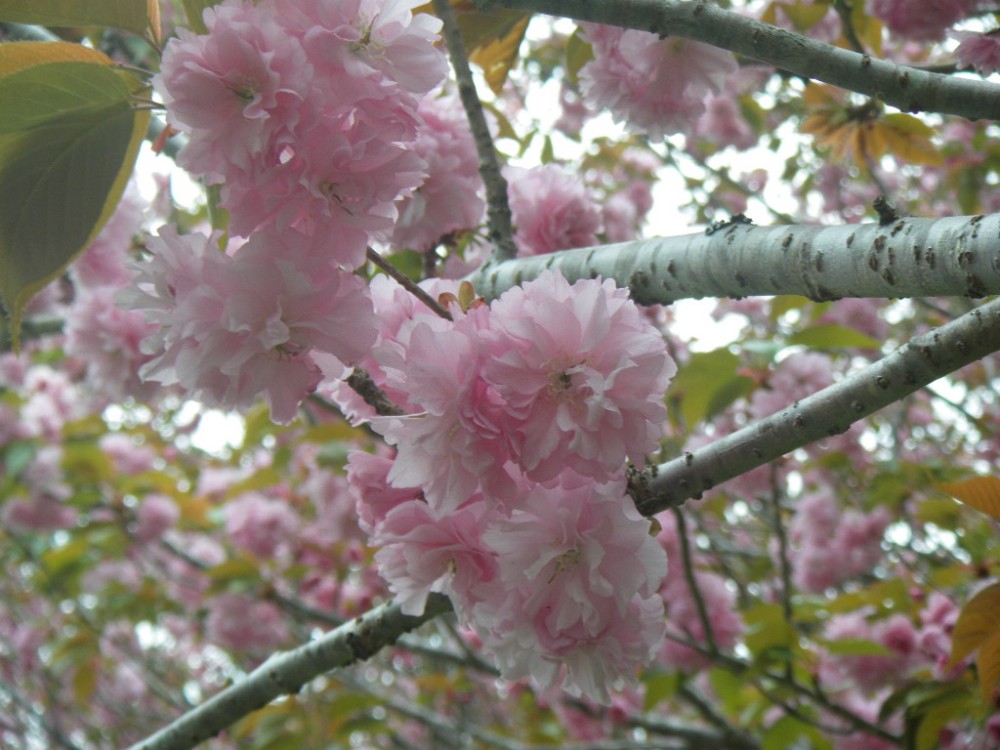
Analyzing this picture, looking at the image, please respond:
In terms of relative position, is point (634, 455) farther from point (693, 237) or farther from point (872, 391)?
point (693, 237)

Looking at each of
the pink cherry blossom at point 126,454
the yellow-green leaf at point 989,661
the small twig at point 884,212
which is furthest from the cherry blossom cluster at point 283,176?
the pink cherry blossom at point 126,454

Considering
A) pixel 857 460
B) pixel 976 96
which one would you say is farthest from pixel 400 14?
pixel 857 460

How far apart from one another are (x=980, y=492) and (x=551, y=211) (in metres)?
0.86

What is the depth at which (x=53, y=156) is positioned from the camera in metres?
1.01

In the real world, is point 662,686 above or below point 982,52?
below

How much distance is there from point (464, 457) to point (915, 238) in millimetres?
513

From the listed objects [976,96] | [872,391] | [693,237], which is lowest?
[872,391]

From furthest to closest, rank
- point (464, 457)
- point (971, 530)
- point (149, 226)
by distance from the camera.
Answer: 1. point (971, 530)
2. point (149, 226)
3. point (464, 457)

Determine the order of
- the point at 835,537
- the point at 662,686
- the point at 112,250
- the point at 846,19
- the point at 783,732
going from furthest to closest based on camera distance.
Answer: the point at 835,537, the point at 662,686, the point at 783,732, the point at 112,250, the point at 846,19

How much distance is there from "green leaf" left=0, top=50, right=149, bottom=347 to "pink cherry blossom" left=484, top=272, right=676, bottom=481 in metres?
0.57

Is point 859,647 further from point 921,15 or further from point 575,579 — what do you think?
point 575,579

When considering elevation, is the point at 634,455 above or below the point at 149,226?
below

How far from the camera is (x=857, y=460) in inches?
115

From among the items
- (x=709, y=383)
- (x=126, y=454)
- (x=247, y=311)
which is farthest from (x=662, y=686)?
(x=126, y=454)
